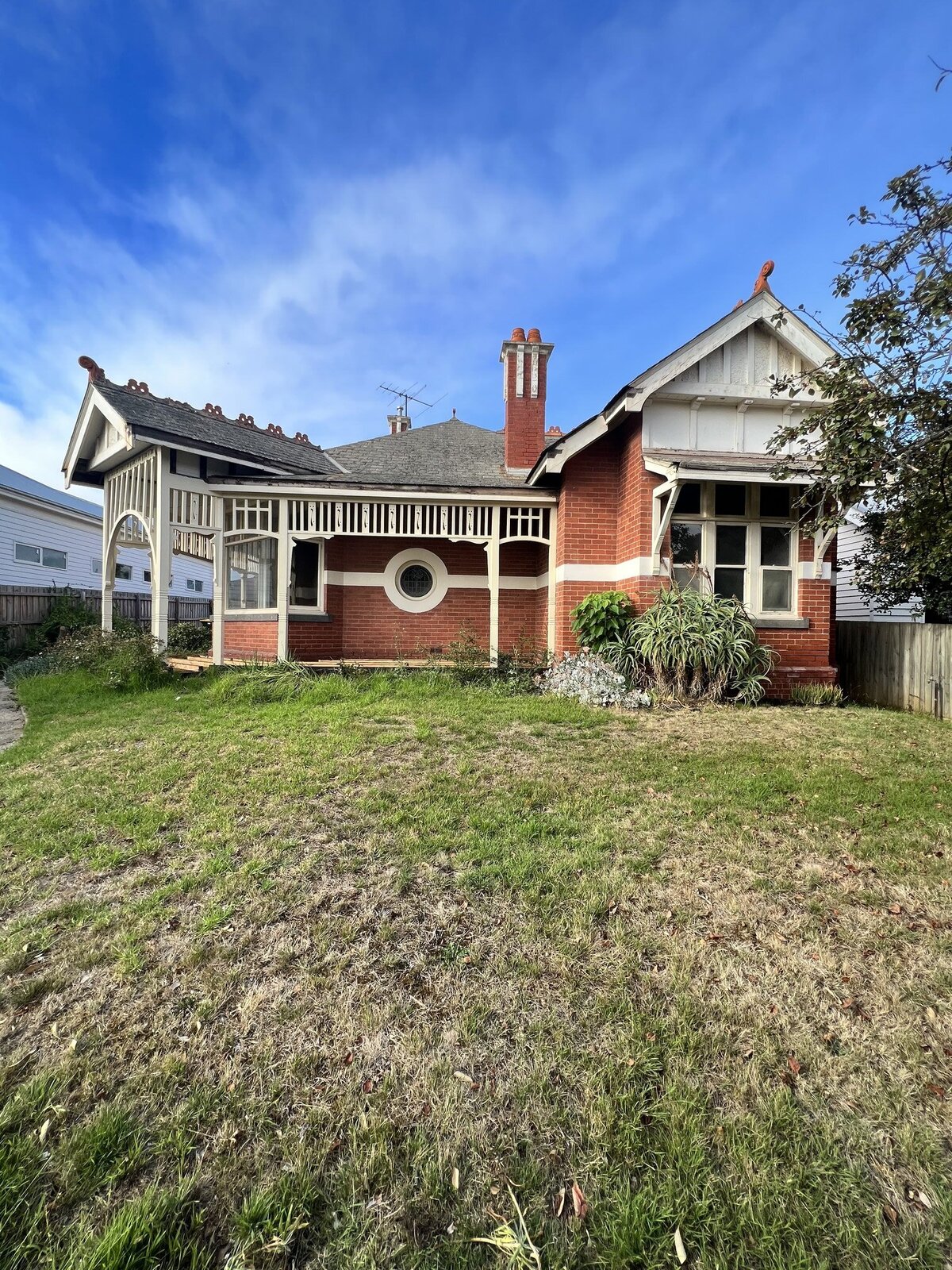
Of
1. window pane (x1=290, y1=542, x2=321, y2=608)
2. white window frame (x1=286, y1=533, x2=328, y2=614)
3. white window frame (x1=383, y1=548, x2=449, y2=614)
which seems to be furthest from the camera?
white window frame (x1=383, y1=548, x2=449, y2=614)

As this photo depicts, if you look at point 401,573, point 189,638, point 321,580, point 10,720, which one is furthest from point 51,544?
point 401,573

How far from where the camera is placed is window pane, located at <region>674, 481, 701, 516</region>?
8.74 m

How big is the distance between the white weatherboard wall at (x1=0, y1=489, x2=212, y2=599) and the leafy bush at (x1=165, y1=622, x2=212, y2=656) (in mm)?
1926

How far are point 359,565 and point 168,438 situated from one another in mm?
3960

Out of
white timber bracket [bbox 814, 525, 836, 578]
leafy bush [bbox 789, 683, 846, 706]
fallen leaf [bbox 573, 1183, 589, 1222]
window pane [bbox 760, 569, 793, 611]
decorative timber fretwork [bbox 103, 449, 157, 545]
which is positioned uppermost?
decorative timber fretwork [bbox 103, 449, 157, 545]

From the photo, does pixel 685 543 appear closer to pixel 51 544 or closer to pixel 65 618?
pixel 65 618

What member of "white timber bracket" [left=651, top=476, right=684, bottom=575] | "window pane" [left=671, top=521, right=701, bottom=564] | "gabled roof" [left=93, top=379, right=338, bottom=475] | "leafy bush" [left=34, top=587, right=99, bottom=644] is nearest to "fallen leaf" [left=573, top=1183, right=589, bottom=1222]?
"white timber bracket" [left=651, top=476, right=684, bottom=575]

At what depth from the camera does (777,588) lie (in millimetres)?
8805

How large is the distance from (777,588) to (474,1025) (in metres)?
8.63

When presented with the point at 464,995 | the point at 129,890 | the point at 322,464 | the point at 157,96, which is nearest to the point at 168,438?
the point at 322,464

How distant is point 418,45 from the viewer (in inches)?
306

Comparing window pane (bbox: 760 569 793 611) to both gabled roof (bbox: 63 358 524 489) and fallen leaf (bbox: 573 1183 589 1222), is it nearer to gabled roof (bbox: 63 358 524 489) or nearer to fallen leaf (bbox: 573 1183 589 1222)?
gabled roof (bbox: 63 358 524 489)

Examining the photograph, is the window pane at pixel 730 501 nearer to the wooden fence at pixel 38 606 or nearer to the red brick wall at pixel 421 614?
the red brick wall at pixel 421 614

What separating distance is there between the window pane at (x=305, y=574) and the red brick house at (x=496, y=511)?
3cm
